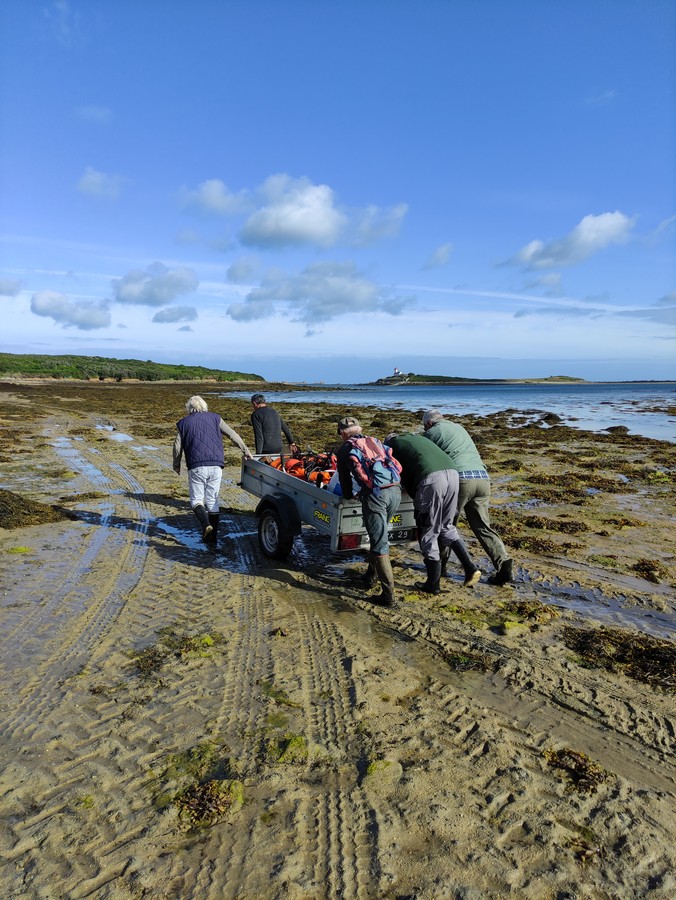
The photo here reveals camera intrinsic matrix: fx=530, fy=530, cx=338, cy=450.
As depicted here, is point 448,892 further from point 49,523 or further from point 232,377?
point 232,377

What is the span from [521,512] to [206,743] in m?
8.22

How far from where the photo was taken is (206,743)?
3590mm

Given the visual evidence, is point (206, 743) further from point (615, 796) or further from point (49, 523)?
point (49, 523)

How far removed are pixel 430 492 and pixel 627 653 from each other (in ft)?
7.83

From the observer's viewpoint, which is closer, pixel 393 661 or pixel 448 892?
pixel 448 892

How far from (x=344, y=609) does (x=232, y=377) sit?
111 meters

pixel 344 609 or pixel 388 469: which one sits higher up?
pixel 388 469

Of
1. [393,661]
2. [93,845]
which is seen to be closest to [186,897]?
[93,845]

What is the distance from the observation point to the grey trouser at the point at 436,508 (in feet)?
19.4

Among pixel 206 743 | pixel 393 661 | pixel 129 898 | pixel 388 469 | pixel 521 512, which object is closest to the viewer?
pixel 129 898

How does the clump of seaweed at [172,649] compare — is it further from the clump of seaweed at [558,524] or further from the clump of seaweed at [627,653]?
the clump of seaweed at [558,524]

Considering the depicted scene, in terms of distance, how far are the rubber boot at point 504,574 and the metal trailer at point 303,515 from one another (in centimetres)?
114

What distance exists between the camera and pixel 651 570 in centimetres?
708

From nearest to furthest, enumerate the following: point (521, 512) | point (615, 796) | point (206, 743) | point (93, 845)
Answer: point (93, 845) < point (615, 796) < point (206, 743) < point (521, 512)
